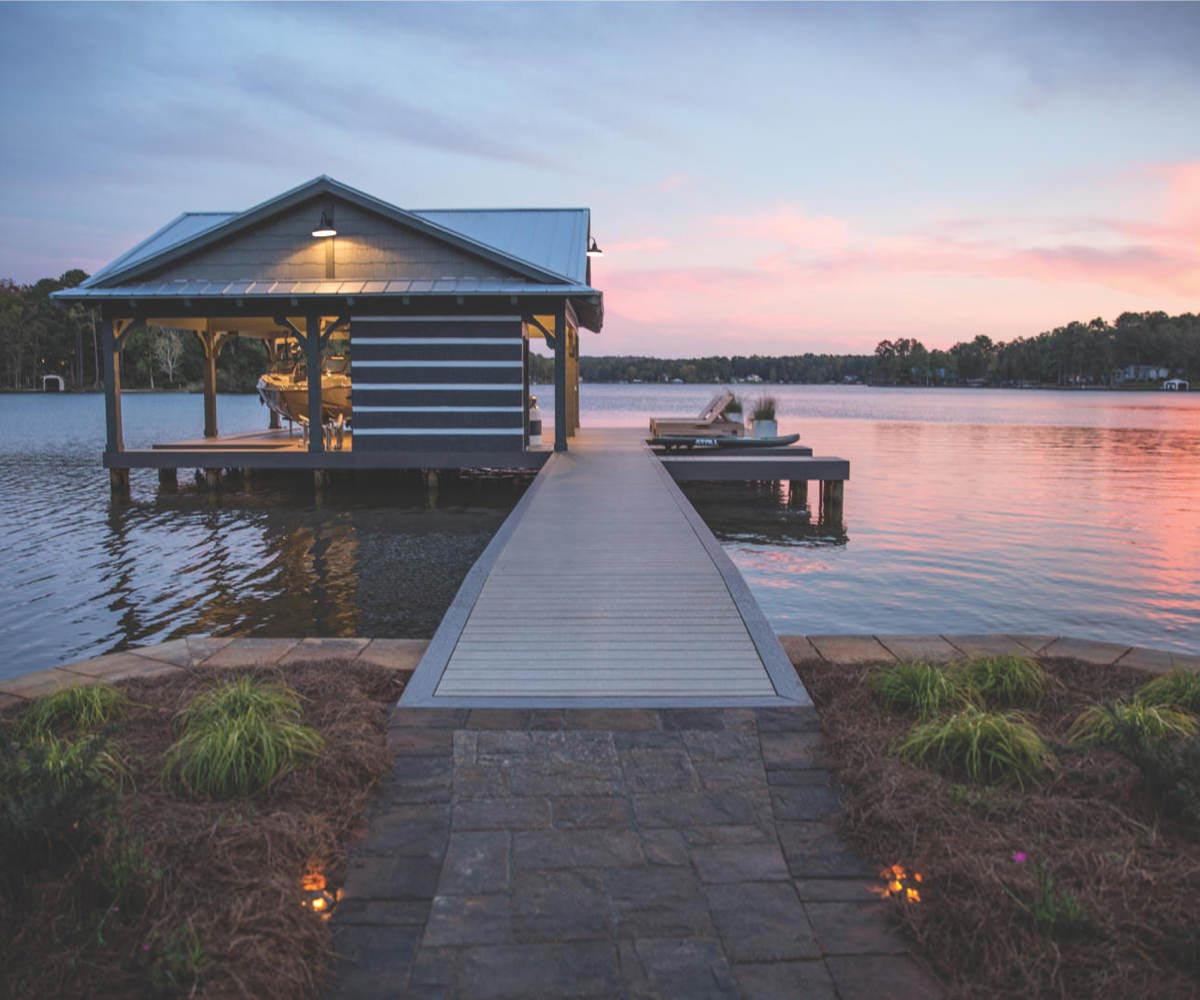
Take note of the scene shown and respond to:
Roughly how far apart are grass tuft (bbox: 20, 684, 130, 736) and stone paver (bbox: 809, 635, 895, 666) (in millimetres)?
4084

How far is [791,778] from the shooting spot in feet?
13.3

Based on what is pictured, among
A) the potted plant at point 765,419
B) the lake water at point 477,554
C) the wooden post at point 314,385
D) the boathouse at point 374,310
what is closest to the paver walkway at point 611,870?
the lake water at point 477,554

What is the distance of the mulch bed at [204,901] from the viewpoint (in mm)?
2641

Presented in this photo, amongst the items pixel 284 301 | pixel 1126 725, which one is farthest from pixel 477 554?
pixel 1126 725

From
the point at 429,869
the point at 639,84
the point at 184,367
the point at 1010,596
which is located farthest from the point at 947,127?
the point at 184,367

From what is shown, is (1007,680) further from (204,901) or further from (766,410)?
(766,410)

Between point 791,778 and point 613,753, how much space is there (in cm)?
84

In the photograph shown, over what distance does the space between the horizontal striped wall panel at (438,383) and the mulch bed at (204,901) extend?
43.4 feet

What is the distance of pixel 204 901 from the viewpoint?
117 inches

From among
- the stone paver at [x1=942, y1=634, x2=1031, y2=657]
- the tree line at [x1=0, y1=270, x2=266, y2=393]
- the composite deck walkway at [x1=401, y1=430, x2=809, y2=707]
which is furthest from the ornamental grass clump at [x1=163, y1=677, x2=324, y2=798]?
the tree line at [x1=0, y1=270, x2=266, y2=393]

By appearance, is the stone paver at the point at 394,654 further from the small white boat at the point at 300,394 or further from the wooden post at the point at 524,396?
the small white boat at the point at 300,394

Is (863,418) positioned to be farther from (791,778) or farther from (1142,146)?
(791,778)

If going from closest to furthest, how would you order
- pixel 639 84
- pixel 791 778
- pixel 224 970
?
pixel 224 970 < pixel 791 778 < pixel 639 84

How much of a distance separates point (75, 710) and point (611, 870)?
3.02 meters
